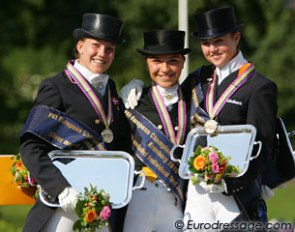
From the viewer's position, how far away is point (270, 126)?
6387 mm

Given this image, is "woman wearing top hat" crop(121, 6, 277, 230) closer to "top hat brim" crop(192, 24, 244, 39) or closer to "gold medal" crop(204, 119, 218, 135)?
"top hat brim" crop(192, 24, 244, 39)

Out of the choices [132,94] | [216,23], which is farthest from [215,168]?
[216,23]

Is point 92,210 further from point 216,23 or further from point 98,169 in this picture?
point 216,23

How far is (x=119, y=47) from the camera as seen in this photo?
2539 cm

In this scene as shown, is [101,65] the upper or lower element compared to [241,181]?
upper

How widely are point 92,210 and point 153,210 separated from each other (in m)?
0.65

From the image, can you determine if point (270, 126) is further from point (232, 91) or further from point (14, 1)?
point (14, 1)

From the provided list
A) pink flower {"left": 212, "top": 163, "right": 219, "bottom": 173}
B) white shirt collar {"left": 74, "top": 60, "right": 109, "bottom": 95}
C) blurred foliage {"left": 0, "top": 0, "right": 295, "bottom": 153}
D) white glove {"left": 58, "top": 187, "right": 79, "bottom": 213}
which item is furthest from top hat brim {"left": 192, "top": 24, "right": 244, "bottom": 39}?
blurred foliage {"left": 0, "top": 0, "right": 295, "bottom": 153}

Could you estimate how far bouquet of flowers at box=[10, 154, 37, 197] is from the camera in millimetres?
6691

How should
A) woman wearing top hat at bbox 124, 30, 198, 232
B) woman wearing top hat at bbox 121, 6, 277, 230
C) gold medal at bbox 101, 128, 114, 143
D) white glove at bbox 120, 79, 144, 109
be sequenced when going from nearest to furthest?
1. woman wearing top hat at bbox 121, 6, 277, 230
2. gold medal at bbox 101, 128, 114, 143
3. woman wearing top hat at bbox 124, 30, 198, 232
4. white glove at bbox 120, 79, 144, 109

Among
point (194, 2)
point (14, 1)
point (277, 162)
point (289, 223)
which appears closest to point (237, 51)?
point (277, 162)

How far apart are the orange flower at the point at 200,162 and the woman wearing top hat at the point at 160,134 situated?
466mm

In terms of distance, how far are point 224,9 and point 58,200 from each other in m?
1.77

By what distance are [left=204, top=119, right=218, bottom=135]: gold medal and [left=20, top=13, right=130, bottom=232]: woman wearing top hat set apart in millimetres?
637
